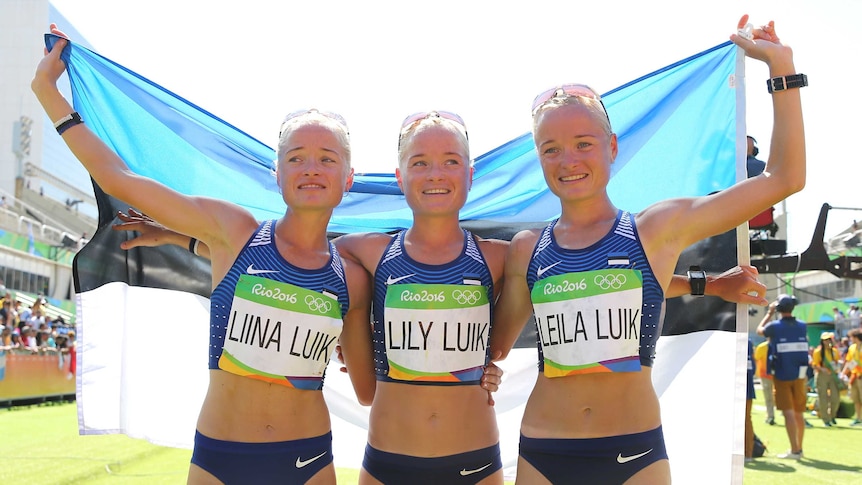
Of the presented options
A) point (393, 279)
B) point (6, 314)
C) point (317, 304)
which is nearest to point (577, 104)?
point (393, 279)

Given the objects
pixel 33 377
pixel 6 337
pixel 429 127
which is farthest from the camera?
pixel 33 377

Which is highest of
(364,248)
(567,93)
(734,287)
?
(567,93)

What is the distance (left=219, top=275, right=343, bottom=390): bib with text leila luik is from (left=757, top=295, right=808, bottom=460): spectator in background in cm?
813

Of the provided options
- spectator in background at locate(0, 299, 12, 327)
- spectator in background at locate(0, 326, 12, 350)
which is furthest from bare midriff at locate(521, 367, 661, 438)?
spectator in background at locate(0, 299, 12, 327)

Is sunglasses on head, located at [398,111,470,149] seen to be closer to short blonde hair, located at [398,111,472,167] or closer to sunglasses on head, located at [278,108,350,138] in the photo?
short blonde hair, located at [398,111,472,167]

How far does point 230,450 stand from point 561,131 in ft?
6.34

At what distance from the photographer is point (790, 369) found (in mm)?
9727

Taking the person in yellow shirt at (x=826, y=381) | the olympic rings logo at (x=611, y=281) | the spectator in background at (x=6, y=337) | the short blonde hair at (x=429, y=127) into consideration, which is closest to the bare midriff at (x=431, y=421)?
the olympic rings logo at (x=611, y=281)

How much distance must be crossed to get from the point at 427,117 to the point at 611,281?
121cm

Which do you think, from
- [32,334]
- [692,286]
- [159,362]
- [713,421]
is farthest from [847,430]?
[32,334]

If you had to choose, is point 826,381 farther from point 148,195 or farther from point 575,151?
point 148,195

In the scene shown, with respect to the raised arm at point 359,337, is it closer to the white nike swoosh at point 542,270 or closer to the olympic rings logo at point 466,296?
the olympic rings logo at point 466,296

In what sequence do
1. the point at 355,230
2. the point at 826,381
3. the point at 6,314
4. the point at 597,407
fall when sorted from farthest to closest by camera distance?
the point at 6,314
the point at 826,381
the point at 355,230
the point at 597,407

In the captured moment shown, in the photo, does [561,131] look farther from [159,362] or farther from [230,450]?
[159,362]
